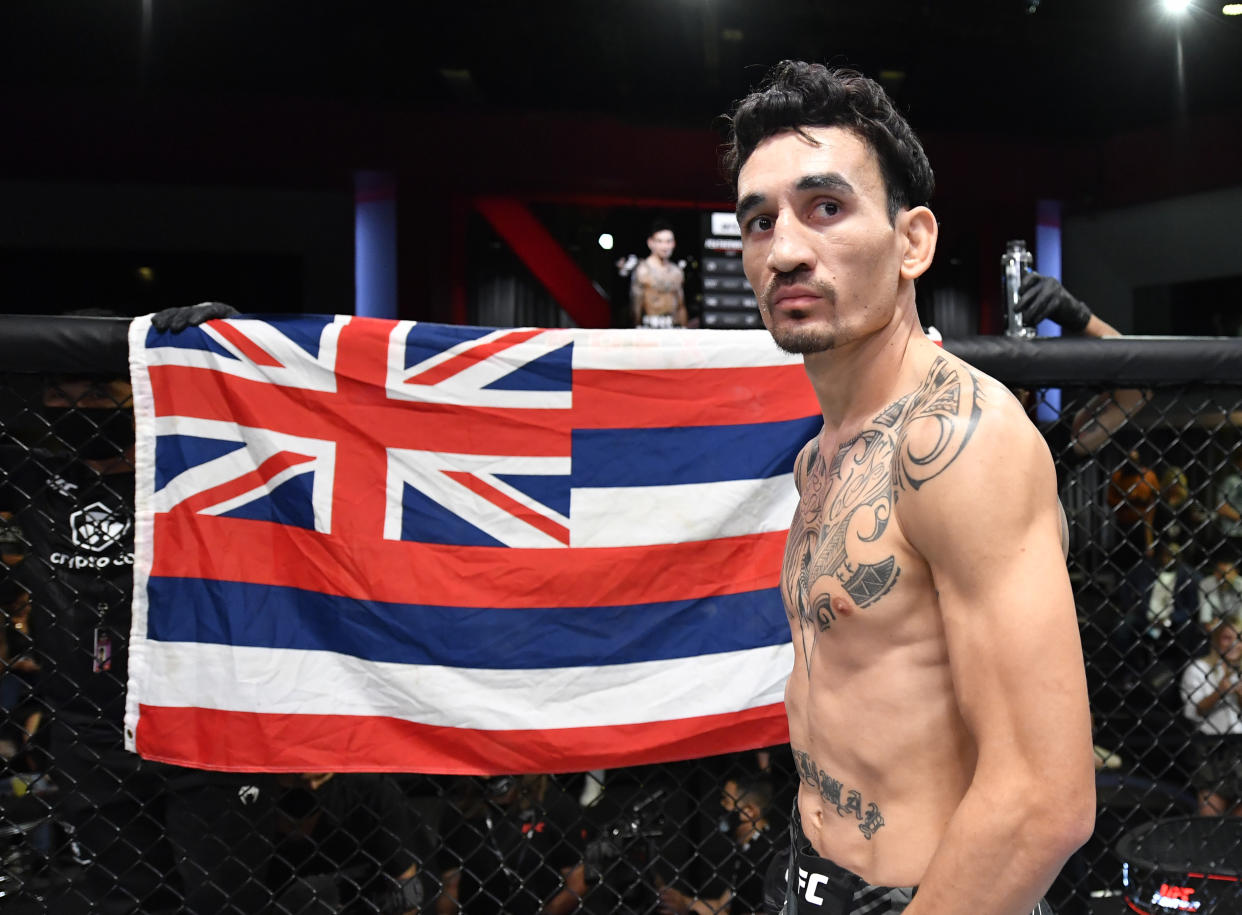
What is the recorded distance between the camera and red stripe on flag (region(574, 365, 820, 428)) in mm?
1677

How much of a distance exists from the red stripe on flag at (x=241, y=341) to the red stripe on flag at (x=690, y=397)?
1.84 feet

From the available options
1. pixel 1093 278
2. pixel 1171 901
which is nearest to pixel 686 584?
pixel 1171 901

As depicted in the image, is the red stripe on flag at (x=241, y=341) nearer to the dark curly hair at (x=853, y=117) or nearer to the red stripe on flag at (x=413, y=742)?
the red stripe on flag at (x=413, y=742)

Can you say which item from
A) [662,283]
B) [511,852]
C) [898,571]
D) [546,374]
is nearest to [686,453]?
[546,374]

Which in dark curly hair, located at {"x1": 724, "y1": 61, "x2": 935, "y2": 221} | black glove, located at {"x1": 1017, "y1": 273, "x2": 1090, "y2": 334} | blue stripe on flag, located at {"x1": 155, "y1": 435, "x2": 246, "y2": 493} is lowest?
blue stripe on flag, located at {"x1": 155, "y1": 435, "x2": 246, "y2": 493}

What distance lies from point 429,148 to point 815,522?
6.17 metres

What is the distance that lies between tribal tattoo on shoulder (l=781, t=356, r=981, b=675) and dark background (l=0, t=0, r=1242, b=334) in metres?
5.52

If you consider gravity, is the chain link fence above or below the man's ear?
below

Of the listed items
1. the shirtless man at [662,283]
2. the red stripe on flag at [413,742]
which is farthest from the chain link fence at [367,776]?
the shirtless man at [662,283]

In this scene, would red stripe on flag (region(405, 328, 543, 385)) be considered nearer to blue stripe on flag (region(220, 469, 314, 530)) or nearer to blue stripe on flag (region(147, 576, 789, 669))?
blue stripe on flag (region(220, 469, 314, 530))

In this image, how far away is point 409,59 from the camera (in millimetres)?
6645

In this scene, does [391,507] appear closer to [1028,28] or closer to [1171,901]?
[1171,901]

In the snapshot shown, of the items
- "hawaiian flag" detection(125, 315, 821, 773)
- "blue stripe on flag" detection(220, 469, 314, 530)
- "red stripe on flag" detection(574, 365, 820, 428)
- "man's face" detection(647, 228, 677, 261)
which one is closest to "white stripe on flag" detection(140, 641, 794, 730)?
"hawaiian flag" detection(125, 315, 821, 773)

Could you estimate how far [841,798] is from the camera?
40.4 inches
